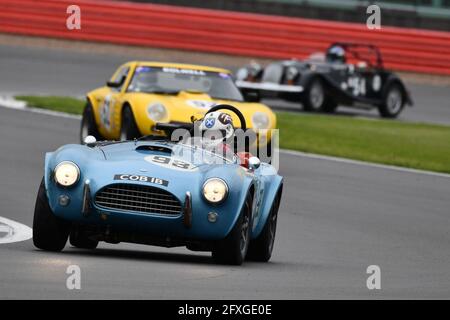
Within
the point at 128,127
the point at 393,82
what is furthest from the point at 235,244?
the point at 393,82

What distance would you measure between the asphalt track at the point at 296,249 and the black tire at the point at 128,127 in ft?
3.71

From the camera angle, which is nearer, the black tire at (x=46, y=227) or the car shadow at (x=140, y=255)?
the black tire at (x=46, y=227)

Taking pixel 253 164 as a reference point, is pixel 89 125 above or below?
below

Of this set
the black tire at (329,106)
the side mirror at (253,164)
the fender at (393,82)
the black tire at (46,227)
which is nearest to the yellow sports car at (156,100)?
the side mirror at (253,164)

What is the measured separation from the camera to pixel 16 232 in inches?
454

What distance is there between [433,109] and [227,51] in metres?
5.54

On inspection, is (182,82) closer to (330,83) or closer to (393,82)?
(330,83)

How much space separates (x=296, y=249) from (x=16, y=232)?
7.45 feet

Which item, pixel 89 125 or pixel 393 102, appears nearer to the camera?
pixel 89 125

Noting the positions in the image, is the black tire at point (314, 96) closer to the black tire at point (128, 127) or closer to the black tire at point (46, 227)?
the black tire at point (128, 127)

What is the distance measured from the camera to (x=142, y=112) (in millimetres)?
17531

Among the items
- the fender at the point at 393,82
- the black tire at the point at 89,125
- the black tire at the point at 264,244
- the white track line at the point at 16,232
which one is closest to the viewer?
the black tire at the point at 264,244

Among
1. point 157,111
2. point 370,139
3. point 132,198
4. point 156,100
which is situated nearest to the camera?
point 132,198

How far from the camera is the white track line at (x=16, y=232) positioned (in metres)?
11.0
